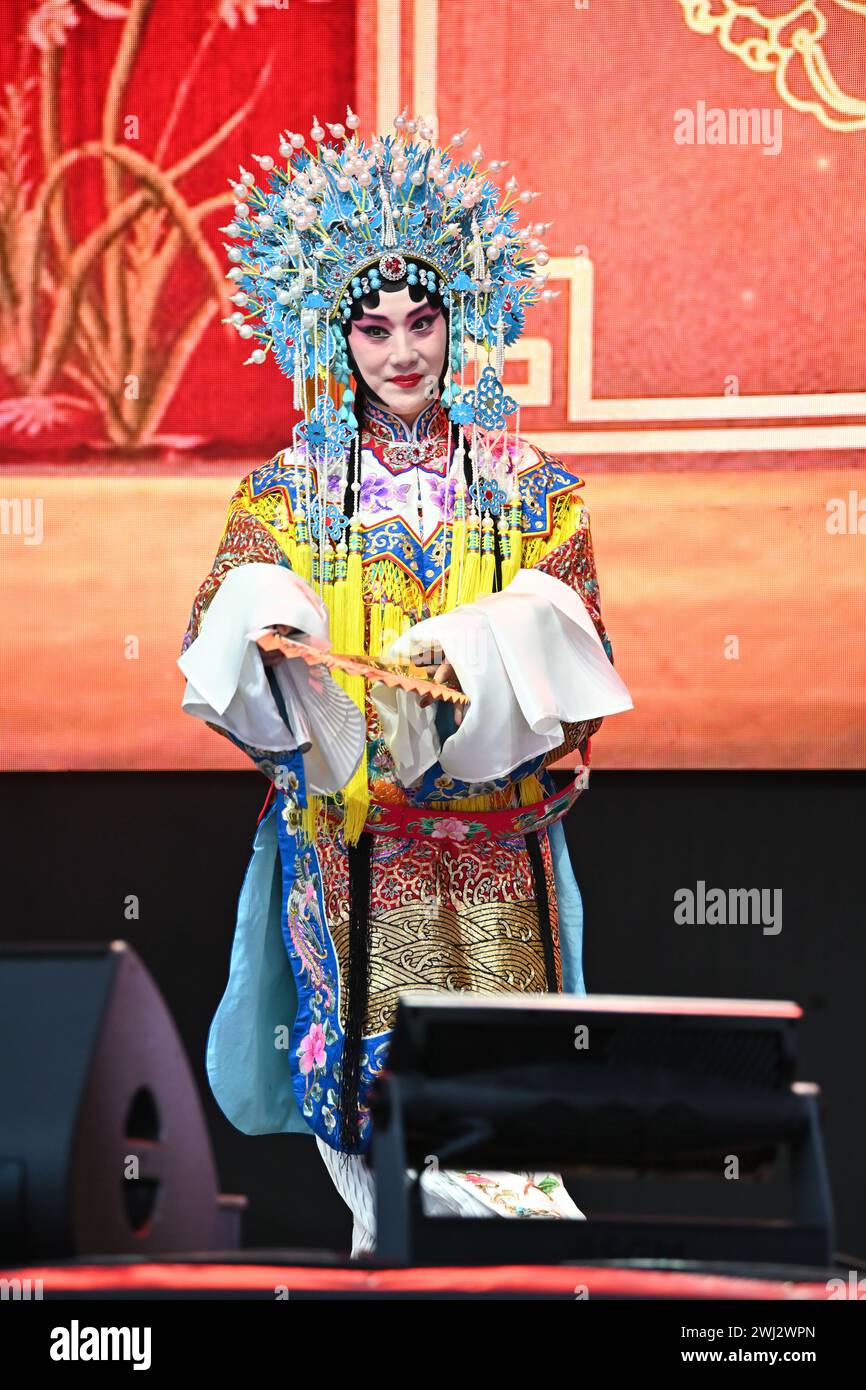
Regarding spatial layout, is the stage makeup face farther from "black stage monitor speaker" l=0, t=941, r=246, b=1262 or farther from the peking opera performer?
"black stage monitor speaker" l=0, t=941, r=246, b=1262

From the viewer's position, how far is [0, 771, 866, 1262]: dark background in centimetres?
366

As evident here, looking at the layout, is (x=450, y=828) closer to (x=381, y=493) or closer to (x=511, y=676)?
(x=511, y=676)

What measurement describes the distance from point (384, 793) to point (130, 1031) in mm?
1066

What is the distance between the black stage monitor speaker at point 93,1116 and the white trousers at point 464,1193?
0.87 metres

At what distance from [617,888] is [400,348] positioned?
60.9 inches

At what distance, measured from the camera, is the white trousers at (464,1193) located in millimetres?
2426

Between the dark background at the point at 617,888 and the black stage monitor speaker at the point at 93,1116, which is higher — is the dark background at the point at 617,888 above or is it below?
→ below

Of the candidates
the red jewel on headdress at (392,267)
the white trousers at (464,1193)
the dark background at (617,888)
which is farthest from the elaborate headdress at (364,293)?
the dark background at (617,888)

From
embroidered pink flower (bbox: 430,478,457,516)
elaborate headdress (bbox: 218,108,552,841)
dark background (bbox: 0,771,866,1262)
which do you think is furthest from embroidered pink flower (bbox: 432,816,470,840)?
dark background (bbox: 0,771,866,1262)

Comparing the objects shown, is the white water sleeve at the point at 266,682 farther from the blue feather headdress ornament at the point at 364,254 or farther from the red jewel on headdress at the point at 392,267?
the red jewel on headdress at the point at 392,267

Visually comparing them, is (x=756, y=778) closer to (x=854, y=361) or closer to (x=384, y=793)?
(x=854, y=361)

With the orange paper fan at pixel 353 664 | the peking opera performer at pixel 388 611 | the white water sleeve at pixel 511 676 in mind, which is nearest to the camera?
the orange paper fan at pixel 353 664

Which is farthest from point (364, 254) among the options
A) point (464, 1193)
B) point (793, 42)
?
point (793, 42)

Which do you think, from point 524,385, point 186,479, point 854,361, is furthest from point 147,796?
point 854,361
